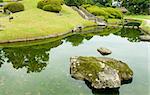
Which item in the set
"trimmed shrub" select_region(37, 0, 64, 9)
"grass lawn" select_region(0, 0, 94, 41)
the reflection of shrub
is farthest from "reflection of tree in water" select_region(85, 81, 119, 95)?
"trimmed shrub" select_region(37, 0, 64, 9)

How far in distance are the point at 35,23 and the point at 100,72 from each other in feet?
98.0

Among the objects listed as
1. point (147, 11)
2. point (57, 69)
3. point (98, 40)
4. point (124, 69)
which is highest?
point (124, 69)

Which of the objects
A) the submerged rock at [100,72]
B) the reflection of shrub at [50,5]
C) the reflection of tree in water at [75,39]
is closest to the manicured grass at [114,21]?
the reflection of shrub at [50,5]

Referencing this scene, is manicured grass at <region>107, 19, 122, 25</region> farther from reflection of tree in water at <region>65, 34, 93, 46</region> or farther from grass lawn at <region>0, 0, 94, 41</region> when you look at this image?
reflection of tree in water at <region>65, 34, 93, 46</region>

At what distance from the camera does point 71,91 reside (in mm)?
24766

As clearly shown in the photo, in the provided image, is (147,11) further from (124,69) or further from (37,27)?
(124,69)

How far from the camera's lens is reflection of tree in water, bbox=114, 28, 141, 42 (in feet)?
171

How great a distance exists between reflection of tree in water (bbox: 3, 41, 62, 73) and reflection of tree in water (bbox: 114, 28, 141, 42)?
47.7ft

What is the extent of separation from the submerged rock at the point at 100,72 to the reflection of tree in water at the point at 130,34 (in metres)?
23.8

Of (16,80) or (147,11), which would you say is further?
(147,11)

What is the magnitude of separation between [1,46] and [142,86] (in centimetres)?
2109

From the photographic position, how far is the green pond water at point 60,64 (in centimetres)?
2516

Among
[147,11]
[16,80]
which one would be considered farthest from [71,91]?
[147,11]

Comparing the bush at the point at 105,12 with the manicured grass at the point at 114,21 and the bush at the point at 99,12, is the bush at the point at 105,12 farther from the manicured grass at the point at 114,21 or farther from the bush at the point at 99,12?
the manicured grass at the point at 114,21
